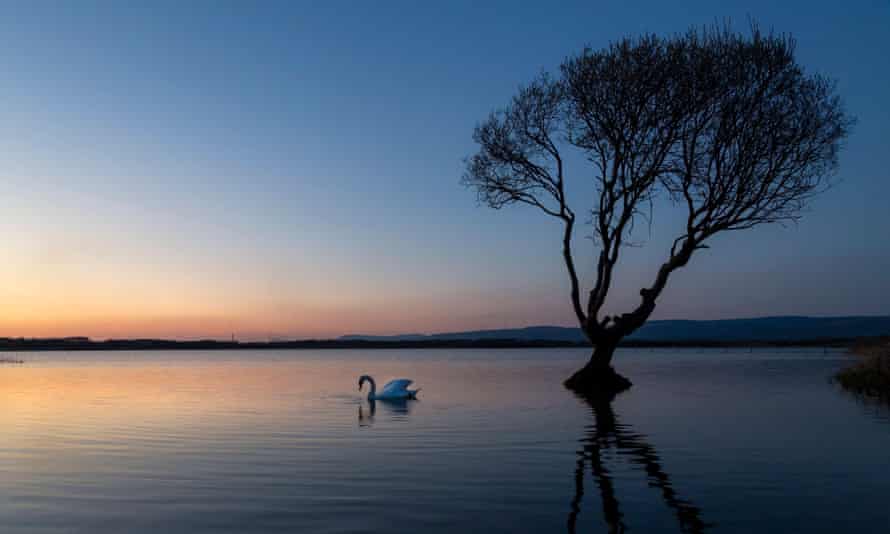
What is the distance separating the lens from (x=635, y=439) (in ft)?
61.8

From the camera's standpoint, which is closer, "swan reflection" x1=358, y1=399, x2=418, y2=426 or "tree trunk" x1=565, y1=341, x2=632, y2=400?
"swan reflection" x1=358, y1=399, x2=418, y2=426

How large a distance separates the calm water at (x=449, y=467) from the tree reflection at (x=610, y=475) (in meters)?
0.05

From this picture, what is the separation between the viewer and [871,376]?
3316 cm

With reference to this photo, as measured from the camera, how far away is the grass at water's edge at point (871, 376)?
104 feet

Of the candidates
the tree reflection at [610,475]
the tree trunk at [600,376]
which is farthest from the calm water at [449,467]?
the tree trunk at [600,376]

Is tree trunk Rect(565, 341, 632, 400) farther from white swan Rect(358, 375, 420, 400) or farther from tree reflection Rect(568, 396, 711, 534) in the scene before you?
tree reflection Rect(568, 396, 711, 534)

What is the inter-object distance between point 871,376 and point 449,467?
2508 centimetres

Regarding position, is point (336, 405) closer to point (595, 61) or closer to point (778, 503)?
point (595, 61)

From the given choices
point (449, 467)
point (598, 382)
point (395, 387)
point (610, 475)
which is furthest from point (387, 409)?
point (610, 475)

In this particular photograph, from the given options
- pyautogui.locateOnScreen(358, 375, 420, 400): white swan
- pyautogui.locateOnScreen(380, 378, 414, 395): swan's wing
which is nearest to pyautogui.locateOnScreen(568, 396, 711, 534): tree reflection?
pyautogui.locateOnScreen(358, 375, 420, 400): white swan

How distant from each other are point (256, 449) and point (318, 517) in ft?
24.2

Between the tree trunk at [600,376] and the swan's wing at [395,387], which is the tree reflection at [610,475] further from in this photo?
the tree trunk at [600,376]

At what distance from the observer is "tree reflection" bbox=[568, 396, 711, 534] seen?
1030cm

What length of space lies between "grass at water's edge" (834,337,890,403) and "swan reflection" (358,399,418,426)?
1662 centimetres
